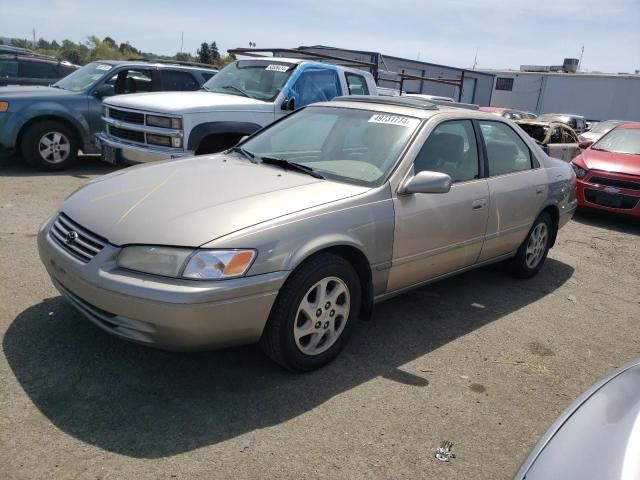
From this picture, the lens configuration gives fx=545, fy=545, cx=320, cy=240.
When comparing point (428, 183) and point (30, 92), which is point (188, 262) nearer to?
point (428, 183)

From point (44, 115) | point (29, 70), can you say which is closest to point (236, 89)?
point (44, 115)

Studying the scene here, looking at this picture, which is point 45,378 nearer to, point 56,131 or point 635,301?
point 635,301

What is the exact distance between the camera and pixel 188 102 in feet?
22.7

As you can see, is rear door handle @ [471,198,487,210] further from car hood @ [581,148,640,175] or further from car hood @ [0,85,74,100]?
car hood @ [0,85,74,100]

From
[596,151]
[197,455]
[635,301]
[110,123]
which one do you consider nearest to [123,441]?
[197,455]

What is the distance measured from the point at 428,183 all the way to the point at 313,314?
1147 millimetres

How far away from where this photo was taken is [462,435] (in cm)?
291

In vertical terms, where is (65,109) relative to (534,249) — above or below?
above

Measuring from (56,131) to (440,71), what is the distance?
31.9 m

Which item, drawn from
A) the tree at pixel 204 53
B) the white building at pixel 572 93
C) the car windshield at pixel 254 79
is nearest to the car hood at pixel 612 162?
the car windshield at pixel 254 79

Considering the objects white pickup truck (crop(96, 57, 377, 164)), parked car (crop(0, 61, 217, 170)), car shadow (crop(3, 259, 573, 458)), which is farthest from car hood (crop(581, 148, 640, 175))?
parked car (crop(0, 61, 217, 170))

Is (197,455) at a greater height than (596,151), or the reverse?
(596,151)

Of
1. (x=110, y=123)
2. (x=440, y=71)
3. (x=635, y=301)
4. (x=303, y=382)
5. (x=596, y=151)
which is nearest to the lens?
(x=303, y=382)

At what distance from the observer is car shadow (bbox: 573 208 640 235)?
8.16 meters
